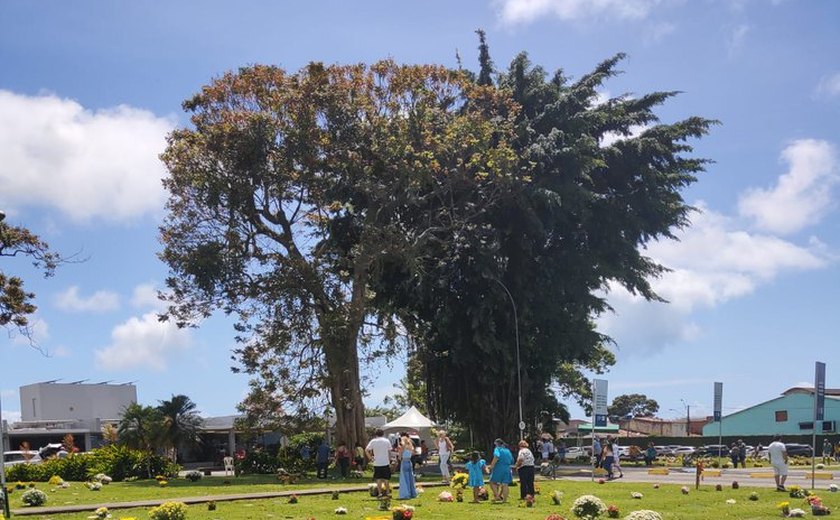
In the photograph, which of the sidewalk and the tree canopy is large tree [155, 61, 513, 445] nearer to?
the sidewalk

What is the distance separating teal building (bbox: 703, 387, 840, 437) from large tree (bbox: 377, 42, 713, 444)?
35.0 metres

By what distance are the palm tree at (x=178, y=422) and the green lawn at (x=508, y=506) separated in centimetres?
2230

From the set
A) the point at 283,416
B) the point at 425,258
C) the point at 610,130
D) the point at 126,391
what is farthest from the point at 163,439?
the point at 126,391

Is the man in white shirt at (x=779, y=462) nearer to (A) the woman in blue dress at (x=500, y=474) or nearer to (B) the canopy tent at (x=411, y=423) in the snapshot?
(A) the woman in blue dress at (x=500, y=474)

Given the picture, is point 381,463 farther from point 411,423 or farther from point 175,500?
point 411,423

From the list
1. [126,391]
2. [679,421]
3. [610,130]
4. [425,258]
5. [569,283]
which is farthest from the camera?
[679,421]

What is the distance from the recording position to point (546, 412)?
57.8 meters

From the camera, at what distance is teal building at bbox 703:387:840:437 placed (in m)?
83.4

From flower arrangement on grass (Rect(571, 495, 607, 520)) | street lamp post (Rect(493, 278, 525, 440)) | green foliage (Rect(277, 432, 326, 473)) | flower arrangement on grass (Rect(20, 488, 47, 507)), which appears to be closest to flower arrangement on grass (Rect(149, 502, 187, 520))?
flower arrangement on grass (Rect(571, 495, 607, 520))

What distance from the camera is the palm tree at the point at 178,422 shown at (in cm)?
5009

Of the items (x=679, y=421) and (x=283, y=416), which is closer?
(x=283, y=416)

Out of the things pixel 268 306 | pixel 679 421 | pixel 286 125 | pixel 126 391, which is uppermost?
A: pixel 286 125

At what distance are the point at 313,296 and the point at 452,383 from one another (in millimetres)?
11526

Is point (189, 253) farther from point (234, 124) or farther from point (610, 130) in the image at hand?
point (610, 130)
